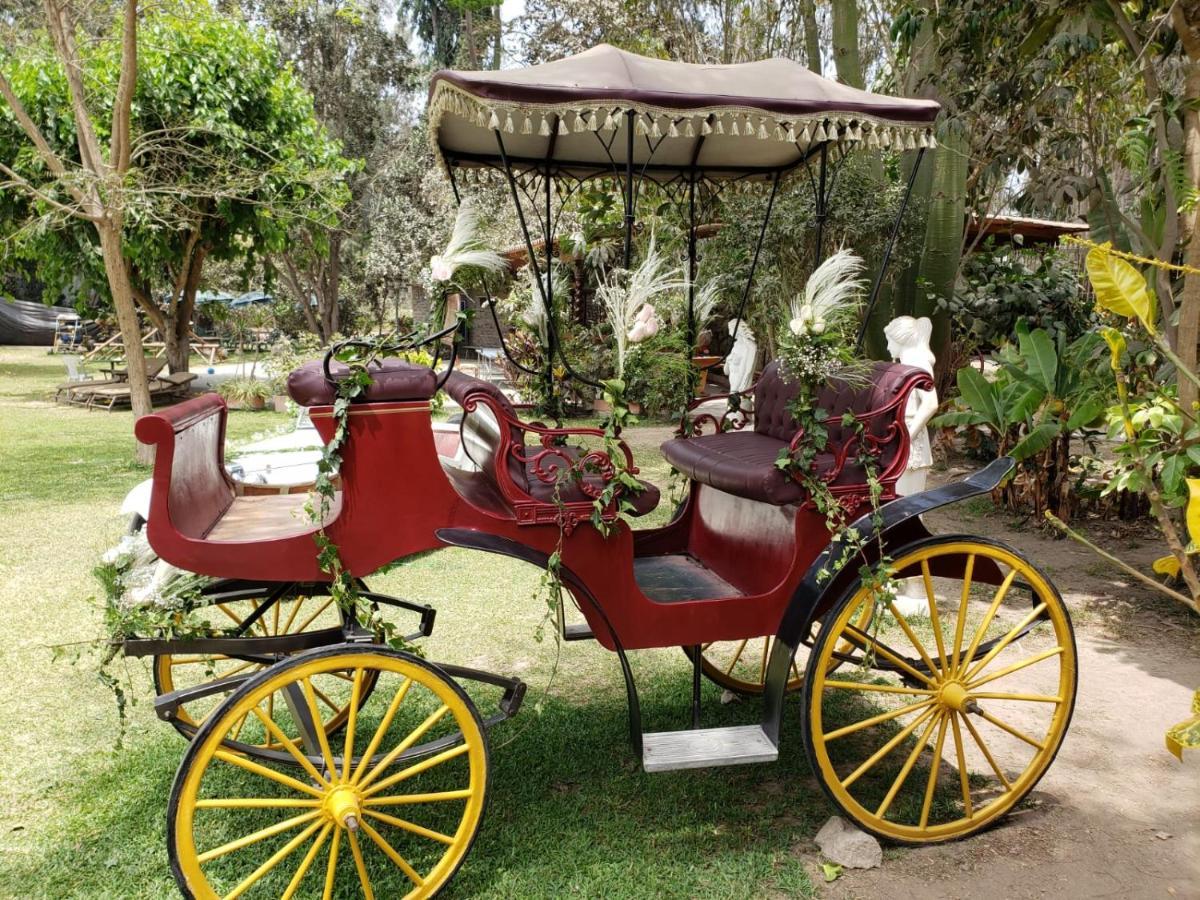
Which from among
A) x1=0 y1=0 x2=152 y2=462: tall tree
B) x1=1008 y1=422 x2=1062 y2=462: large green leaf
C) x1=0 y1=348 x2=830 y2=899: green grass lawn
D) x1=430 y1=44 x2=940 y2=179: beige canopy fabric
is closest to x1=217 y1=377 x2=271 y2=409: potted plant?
x1=0 y1=0 x2=152 y2=462: tall tree

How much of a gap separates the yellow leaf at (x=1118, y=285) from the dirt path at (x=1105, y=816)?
1.76 metres

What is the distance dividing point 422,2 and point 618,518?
90.9 ft

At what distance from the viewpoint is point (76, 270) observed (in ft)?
41.4

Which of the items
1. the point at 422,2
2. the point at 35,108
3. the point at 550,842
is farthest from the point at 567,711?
the point at 422,2

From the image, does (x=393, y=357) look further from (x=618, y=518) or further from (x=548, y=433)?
(x=618, y=518)

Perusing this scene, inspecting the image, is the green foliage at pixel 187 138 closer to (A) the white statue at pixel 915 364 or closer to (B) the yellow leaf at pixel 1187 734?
(A) the white statue at pixel 915 364

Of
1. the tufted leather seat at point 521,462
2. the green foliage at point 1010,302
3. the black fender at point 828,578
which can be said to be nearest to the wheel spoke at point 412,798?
the tufted leather seat at point 521,462

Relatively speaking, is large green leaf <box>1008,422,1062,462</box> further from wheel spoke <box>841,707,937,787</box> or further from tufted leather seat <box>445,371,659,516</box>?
tufted leather seat <box>445,371,659,516</box>

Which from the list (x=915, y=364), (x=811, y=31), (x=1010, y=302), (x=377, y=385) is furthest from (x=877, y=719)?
(x=811, y=31)

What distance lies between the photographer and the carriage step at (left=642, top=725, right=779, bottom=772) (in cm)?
275

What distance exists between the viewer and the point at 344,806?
2387mm

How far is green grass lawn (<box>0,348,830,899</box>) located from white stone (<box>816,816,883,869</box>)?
0.21 feet

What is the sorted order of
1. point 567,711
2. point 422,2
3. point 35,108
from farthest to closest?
point 422,2 < point 35,108 < point 567,711

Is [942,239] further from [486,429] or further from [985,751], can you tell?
[486,429]
